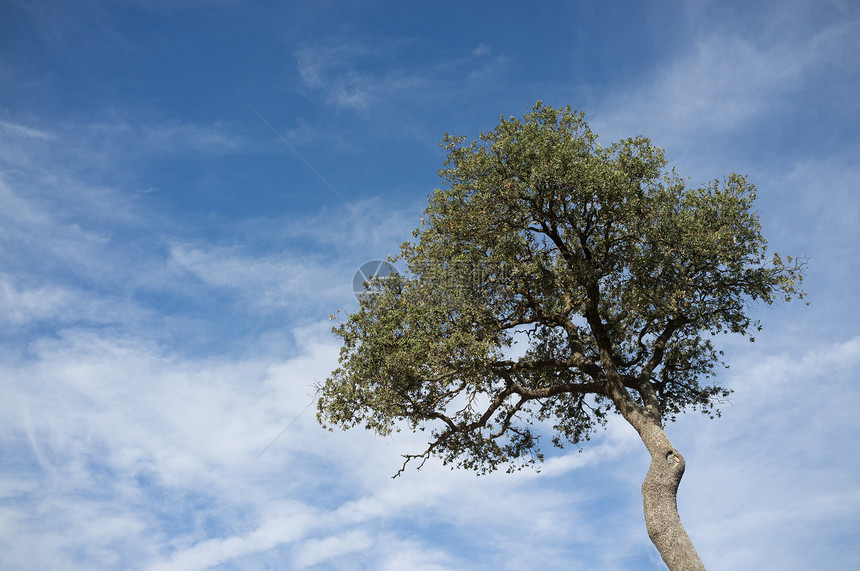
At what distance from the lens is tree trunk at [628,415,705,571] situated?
20944mm

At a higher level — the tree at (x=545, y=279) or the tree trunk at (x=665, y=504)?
the tree at (x=545, y=279)

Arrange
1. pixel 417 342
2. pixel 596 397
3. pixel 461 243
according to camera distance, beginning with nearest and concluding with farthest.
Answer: pixel 417 342 < pixel 461 243 < pixel 596 397

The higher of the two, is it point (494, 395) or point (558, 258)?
point (558, 258)

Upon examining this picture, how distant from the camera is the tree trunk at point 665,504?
68.7 feet

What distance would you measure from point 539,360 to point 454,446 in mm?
4832

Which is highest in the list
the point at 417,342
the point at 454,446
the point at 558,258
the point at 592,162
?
the point at 592,162

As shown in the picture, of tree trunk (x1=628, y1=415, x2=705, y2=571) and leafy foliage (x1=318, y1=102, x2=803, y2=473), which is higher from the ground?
leafy foliage (x1=318, y1=102, x2=803, y2=473)

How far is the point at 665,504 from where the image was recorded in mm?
21734

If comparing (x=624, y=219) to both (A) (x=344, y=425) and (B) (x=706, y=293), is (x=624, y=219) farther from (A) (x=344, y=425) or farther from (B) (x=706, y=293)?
(A) (x=344, y=425)

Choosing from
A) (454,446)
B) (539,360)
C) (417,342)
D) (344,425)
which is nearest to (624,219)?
(539,360)

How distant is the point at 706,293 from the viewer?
2592 centimetres

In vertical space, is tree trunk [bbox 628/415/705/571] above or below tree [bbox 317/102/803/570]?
below

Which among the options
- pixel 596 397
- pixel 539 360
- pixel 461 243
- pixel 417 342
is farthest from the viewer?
pixel 596 397

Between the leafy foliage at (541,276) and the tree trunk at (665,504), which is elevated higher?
the leafy foliage at (541,276)
